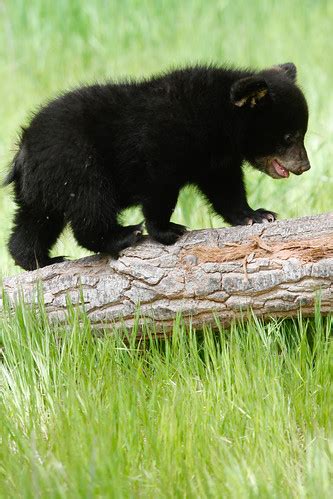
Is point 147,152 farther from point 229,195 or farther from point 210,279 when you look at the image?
point 210,279

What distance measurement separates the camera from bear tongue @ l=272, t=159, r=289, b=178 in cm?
501

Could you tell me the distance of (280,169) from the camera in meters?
5.03

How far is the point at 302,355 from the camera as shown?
409 cm

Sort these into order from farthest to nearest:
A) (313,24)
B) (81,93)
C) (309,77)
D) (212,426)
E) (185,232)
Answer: (313,24) < (309,77) < (81,93) < (185,232) < (212,426)

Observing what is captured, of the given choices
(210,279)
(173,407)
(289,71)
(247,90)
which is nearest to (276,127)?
(247,90)

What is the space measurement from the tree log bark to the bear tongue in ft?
2.83

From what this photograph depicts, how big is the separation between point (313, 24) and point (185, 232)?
600 cm

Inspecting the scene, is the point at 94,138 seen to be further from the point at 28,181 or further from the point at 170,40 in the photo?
the point at 170,40

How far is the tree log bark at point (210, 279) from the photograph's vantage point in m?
4.03

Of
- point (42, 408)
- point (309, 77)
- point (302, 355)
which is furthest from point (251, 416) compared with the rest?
point (309, 77)

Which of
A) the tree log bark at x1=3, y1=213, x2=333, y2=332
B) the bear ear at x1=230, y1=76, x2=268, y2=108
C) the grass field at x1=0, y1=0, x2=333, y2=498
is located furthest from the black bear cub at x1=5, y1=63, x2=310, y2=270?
the grass field at x1=0, y1=0, x2=333, y2=498

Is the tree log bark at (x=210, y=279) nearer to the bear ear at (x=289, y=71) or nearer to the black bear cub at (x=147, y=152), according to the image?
the black bear cub at (x=147, y=152)

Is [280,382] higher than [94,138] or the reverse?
the reverse

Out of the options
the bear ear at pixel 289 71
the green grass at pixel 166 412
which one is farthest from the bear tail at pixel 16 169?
the bear ear at pixel 289 71
